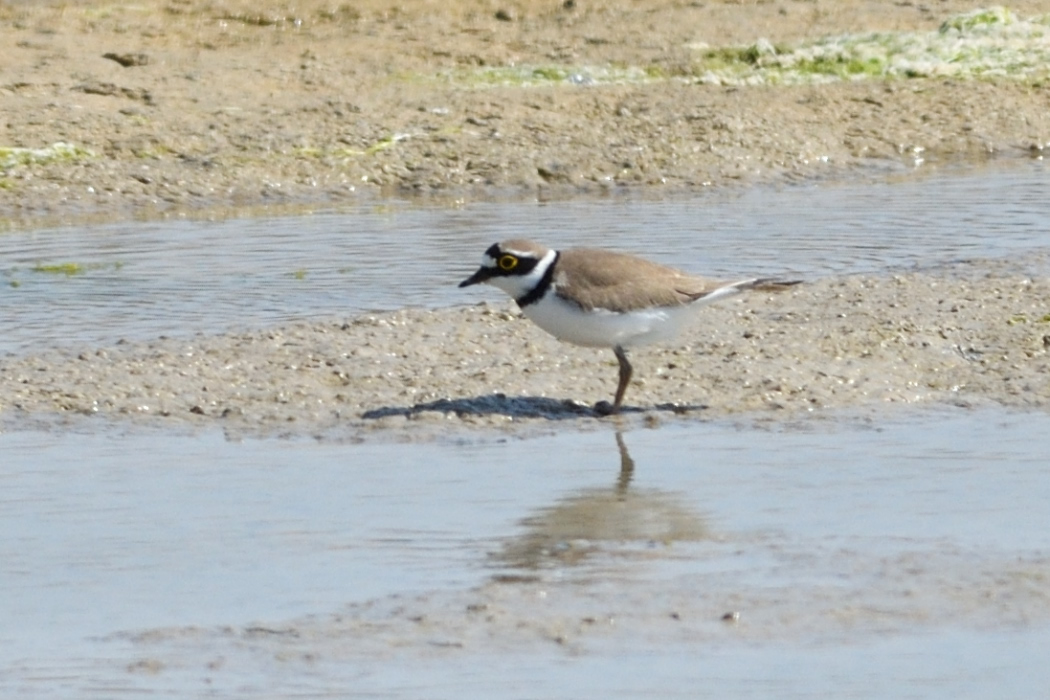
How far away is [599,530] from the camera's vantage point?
6676 millimetres

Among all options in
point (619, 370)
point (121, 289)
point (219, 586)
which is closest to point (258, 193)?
point (121, 289)

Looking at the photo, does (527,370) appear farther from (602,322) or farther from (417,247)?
(417,247)

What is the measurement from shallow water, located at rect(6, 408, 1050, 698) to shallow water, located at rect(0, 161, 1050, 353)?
2.58m

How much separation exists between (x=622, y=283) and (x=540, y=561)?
7.49 feet

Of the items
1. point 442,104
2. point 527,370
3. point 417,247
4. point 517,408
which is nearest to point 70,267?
point 417,247

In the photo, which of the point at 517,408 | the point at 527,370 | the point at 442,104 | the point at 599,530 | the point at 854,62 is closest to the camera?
the point at 599,530

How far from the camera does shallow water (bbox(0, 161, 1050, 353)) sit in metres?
10.7

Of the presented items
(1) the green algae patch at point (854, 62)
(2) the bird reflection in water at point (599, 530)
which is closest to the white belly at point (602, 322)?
(2) the bird reflection in water at point (599, 530)

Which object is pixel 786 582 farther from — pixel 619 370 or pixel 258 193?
pixel 258 193

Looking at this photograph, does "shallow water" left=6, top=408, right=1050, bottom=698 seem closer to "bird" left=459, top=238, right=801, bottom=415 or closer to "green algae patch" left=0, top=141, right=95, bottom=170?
"bird" left=459, top=238, right=801, bottom=415

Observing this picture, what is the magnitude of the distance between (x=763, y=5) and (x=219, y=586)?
A: 14.3 meters

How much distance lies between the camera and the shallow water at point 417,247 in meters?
10.7

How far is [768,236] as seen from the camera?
12555mm

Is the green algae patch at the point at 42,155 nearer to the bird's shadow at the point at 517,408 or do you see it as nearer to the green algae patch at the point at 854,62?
the green algae patch at the point at 854,62
